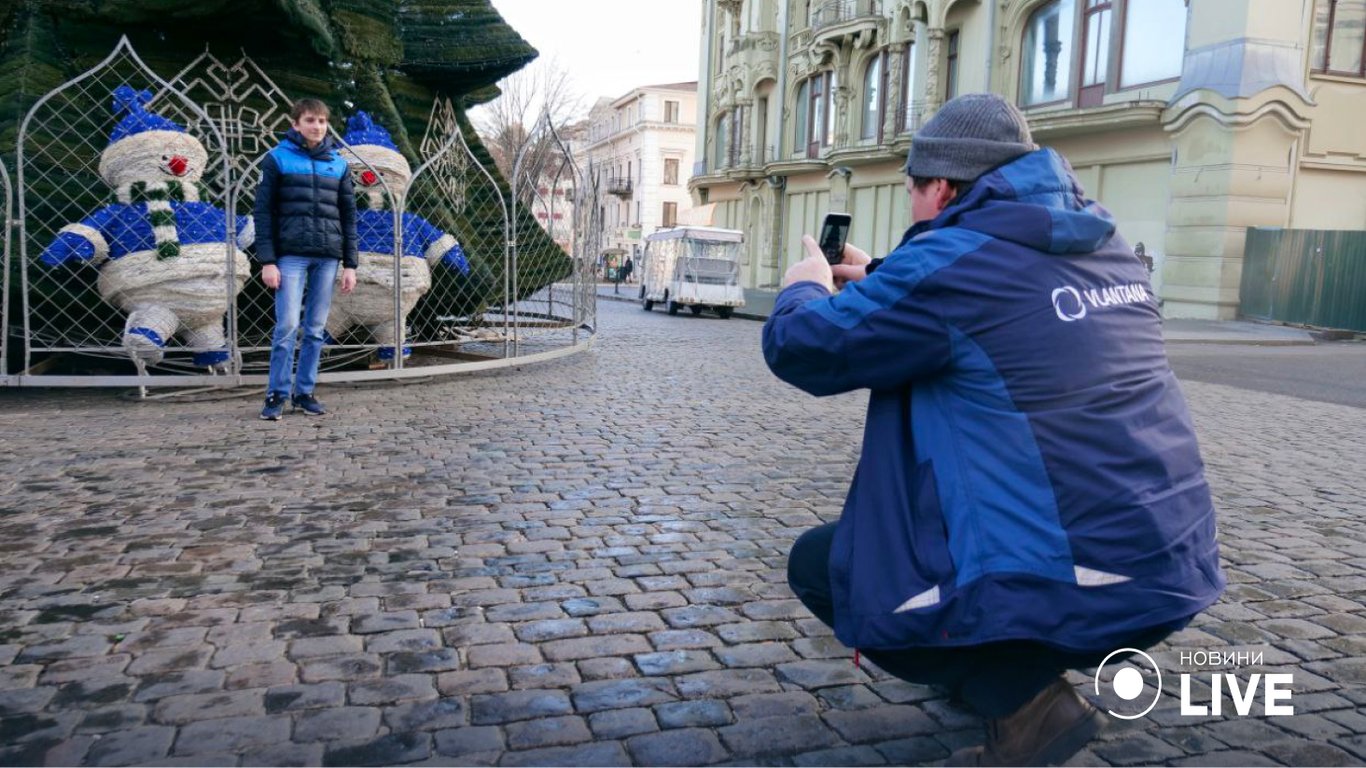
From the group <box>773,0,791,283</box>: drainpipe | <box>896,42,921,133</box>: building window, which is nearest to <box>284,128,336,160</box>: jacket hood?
<box>896,42,921,133</box>: building window

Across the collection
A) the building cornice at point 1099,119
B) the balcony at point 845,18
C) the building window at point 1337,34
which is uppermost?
the balcony at point 845,18

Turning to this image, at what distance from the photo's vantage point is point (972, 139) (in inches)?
98.7

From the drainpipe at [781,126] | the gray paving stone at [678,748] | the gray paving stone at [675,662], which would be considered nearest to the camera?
the gray paving stone at [678,748]

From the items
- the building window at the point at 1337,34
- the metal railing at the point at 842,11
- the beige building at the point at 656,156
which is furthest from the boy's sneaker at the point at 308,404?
the beige building at the point at 656,156

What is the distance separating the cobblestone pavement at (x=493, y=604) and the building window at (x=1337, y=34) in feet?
55.3

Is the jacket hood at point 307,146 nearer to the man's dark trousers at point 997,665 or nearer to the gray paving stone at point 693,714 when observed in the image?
the gray paving stone at point 693,714

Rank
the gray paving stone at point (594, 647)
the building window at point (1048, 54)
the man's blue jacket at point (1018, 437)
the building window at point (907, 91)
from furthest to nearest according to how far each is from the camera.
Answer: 1. the building window at point (907, 91)
2. the building window at point (1048, 54)
3. the gray paving stone at point (594, 647)
4. the man's blue jacket at point (1018, 437)

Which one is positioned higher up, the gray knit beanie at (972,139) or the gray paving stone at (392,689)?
the gray knit beanie at (972,139)

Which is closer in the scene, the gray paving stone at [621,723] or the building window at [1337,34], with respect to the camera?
the gray paving stone at [621,723]

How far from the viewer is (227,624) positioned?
3.65 metres

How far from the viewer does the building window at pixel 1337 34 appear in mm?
20812

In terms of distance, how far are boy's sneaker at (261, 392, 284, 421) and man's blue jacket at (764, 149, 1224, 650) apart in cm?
582

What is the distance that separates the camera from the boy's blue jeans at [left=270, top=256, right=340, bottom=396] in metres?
7.48

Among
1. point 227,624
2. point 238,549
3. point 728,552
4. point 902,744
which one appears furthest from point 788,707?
point 238,549
